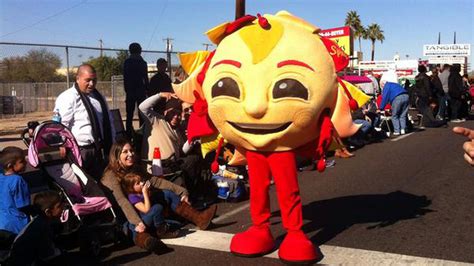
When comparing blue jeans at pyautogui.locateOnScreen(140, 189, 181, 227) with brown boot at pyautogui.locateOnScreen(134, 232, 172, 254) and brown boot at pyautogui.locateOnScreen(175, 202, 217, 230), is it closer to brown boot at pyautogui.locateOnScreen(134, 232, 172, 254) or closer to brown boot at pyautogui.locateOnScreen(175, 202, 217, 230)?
brown boot at pyautogui.locateOnScreen(175, 202, 217, 230)

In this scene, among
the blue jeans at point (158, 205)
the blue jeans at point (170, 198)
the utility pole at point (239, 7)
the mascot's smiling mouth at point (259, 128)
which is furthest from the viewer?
the utility pole at point (239, 7)

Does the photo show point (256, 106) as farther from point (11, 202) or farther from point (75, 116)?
point (75, 116)

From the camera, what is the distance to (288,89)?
13.2ft

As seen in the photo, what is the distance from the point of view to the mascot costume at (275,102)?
4.05 meters

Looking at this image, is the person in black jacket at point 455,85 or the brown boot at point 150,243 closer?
the brown boot at point 150,243

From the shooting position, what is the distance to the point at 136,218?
5.10 metres

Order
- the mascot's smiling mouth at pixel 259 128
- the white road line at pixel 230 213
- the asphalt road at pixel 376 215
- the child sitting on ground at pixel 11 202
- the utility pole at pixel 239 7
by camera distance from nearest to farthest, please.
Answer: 1. the mascot's smiling mouth at pixel 259 128
2. the child sitting on ground at pixel 11 202
3. the asphalt road at pixel 376 215
4. the white road line at pixel 230 213
5. the utility pole at pixel 239 7

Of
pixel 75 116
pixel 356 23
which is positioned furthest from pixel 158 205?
pixel 356 23

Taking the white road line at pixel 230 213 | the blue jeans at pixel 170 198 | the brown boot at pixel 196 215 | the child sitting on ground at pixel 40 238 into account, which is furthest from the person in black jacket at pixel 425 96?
the child sitting on ground at pixel 40 238

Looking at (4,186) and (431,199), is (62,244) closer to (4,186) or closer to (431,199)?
(4,186)

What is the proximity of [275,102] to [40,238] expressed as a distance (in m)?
2.26

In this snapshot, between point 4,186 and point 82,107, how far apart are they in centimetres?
177

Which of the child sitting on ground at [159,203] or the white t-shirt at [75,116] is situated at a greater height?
the white t-shirt at [75,116]

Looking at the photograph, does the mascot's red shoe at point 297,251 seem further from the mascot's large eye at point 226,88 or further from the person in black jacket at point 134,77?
the person in black jacket at point 134,77
